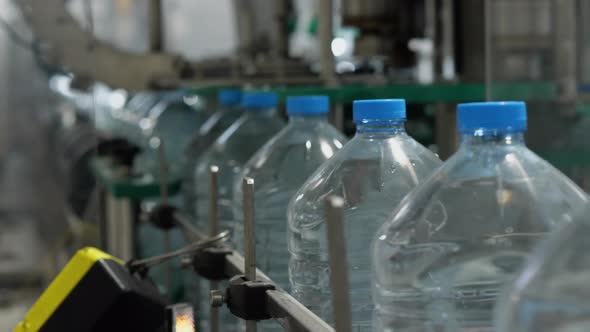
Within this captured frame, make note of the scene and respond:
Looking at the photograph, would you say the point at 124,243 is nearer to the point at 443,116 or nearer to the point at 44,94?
the point at 443,116

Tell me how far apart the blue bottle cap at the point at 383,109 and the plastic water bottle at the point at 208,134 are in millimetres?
1289

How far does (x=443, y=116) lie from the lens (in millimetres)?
2385

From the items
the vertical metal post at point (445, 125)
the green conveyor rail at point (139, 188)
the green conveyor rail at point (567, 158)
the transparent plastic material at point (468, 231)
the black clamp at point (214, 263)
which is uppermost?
the transparent plastic material at point (468, 231)

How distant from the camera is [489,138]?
878 mm

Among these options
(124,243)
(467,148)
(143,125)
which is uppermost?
(467,148)

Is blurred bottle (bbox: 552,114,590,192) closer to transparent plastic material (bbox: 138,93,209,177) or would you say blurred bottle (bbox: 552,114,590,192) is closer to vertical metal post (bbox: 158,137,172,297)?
vertical metal post (bbox: 158,137,172,297)

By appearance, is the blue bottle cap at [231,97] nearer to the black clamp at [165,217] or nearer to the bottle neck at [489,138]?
the black clamp at [165,217]

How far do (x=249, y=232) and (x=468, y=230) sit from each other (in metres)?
0.35

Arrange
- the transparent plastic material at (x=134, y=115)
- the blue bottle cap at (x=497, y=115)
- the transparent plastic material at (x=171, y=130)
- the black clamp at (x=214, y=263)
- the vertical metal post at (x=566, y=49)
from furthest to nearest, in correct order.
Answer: the transparent plastic material at (x=134, y=115) → the transparent plastic material at (x=171, y=130) → the vertical metal post at (x=566, y=49) → the black clamp at (x=214, y=263) → the blue bottle cap at (x=497, y=115)

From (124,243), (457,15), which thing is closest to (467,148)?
(124,243)

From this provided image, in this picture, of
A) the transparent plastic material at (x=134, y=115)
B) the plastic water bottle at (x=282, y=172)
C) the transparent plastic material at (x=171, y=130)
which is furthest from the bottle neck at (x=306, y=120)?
the transparent plastic material at (x=134, y=115)

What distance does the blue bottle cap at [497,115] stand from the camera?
0.82m

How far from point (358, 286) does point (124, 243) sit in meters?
2.06

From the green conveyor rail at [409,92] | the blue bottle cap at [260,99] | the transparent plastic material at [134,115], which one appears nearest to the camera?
the blue bottle cap at [260,99]
